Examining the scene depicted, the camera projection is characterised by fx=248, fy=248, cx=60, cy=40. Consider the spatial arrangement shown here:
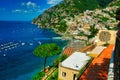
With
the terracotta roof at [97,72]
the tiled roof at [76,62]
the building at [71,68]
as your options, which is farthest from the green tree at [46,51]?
the terracotta roof at [97,72]

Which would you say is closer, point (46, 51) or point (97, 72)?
point (97, 72)

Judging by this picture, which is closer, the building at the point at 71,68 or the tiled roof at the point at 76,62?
the building at the point at 71,68

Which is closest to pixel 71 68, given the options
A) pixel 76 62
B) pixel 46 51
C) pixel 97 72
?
pixel 76 62

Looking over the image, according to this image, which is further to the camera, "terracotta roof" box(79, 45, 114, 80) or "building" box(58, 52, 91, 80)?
"building" box(58, 52, 91, 80)

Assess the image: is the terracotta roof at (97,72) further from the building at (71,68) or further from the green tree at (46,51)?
the green tree at (46,51)

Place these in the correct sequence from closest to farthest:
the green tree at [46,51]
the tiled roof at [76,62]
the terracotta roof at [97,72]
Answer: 1. the terracotta roof at [97,72]
2. the tiled roof at [76,62]
3. the green tree at [46,51]

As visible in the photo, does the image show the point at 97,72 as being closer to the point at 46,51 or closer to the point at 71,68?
the point at 71,68

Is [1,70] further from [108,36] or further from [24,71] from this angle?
[108,36]

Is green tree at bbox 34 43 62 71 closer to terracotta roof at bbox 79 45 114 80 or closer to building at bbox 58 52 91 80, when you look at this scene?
building at bbox 58 52 91 80

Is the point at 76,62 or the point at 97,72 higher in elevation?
the point at 97,72

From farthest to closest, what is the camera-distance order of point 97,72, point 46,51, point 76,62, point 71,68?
point 46,51 → point 76,62 → point 71,68 → point 97,72

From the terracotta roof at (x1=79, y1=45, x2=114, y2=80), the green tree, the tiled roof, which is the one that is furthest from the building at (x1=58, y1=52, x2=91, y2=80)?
the green tree

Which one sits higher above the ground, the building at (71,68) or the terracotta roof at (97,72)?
the terracotta roof at (97,72)
